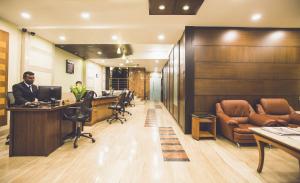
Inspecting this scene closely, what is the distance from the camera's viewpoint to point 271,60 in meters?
4.91

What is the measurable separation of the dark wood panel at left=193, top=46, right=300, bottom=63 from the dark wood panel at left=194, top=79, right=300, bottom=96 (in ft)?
2.01

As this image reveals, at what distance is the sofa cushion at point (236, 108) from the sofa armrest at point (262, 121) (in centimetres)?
27

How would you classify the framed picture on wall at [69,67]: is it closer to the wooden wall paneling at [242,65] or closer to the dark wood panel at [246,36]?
the wooden wall paneling at [242,65]

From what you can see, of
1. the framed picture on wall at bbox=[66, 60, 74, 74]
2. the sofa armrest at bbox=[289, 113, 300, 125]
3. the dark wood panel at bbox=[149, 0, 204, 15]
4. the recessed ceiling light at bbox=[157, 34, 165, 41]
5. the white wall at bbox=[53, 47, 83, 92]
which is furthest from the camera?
the framed picture on wall at bbox=[66, 60, 74, 74]

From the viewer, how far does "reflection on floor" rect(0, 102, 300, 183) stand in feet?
8.07

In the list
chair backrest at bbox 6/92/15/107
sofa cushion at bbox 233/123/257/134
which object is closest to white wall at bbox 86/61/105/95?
chair backrest at bbox 6/92/15/107

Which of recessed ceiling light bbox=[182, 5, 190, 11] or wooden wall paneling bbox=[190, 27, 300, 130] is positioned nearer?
recessed ceiling light bbox=[182, 5, 190, 11]

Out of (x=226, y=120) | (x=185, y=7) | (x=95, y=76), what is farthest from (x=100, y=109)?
(x=95, y=76)

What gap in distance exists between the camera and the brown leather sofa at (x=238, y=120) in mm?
3773

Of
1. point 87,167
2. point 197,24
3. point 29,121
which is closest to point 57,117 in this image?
point 29,121

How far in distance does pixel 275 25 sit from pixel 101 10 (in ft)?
15.6

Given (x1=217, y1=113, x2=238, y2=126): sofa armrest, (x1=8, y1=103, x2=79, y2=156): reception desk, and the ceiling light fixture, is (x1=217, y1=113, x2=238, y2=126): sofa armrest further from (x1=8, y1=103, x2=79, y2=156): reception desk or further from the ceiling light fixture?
(x1=8, y1=103, x2=79, y2=156): reception desk

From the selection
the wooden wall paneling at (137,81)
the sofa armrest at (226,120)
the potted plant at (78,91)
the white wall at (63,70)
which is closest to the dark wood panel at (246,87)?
the sofa armrest at (226,120)

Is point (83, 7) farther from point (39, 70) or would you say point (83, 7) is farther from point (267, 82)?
point (267, 82)
